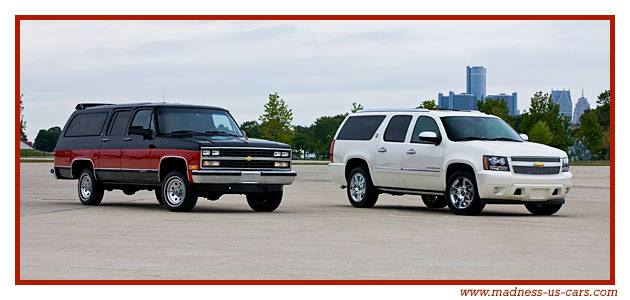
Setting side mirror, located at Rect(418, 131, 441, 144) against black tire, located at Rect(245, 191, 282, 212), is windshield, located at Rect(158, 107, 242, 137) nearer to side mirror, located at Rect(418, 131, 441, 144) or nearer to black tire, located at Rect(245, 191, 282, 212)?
black tire, located at Rect(245, 191, 282, 212)

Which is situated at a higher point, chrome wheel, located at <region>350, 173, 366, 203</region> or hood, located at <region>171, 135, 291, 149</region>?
hood, located at <region>171, 135, 291, 149</region>

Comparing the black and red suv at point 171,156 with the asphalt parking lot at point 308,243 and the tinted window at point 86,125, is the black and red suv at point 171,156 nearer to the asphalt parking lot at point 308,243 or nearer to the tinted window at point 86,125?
the tinted window at point 86,125

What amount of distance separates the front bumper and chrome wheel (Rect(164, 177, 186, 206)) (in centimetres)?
539

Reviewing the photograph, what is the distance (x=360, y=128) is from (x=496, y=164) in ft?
13.7

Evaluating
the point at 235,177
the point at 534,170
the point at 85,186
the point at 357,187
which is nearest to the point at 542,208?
the point at 534,170

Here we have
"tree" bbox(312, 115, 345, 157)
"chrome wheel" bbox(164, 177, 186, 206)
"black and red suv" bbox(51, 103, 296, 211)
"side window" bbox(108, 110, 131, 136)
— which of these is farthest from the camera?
"tree" bbox(312, 115, 345, 157)

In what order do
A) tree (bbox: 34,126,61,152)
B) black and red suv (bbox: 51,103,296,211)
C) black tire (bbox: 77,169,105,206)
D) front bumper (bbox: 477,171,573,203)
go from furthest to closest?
tree (bbox: 34,126,61,152), black tire (bbox: 77,169,105,206), black and red suv (bbox: 51,103,296,211), front bumper (bbox: 477,171,573,203)

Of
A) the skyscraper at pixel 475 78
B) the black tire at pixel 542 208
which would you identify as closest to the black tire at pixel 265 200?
the black tire at pixel 542 208

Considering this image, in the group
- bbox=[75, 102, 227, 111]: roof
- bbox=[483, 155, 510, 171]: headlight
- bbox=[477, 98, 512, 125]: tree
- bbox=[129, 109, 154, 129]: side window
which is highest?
bbox=[477, 98, 512, 125]: tree

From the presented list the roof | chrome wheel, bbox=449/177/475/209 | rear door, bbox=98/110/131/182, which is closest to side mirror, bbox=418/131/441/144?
chrome wheel, bbox=449/177/475/209

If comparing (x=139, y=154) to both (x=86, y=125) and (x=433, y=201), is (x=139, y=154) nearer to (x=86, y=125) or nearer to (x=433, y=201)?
(x=86, y=125)

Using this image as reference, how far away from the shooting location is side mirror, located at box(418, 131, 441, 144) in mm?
18562

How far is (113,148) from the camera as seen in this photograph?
1991 cm
